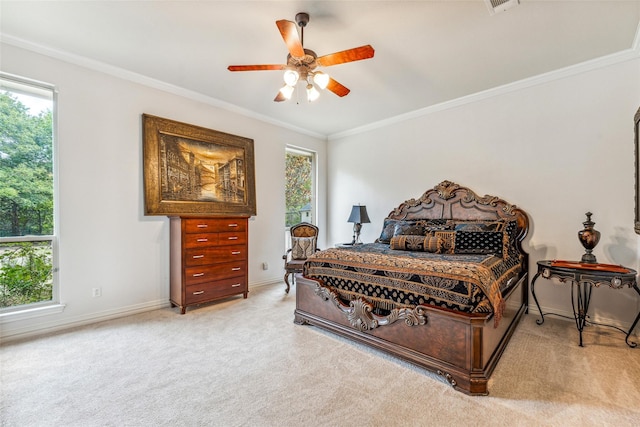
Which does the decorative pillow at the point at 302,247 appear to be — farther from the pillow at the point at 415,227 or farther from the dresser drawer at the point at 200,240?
the dresser drawer at the point at 200,240

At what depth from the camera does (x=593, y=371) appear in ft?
7.06

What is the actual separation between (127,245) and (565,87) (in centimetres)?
550

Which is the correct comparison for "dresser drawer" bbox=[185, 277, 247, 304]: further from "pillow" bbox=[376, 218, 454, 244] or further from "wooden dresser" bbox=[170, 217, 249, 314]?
"pillow" bbox=[376, 218, 454, 244]

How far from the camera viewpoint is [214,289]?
12.0 ft

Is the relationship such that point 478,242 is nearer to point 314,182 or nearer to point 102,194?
point 314,182

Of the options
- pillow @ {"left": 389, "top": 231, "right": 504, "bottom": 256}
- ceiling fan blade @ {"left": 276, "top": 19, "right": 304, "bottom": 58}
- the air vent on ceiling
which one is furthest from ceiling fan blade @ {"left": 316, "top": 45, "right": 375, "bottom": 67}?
pillow @ {"left": 389, "top": 231, "right": 504, "bottom": 256}

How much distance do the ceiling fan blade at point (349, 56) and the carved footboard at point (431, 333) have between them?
1969 millimetres

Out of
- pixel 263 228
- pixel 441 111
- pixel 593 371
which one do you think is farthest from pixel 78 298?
pixel 441 111

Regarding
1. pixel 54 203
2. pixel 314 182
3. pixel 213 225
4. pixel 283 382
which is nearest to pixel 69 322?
pixel 54 203

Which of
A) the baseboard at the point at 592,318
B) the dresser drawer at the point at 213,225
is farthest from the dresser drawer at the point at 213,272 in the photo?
the baseboard at the point at 592,318

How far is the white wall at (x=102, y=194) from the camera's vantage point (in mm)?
2969

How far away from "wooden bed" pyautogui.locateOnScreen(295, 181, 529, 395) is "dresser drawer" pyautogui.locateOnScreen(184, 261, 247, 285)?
1.22 m

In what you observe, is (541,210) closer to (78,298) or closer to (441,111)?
(441,111)

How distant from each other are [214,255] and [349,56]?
280cm
